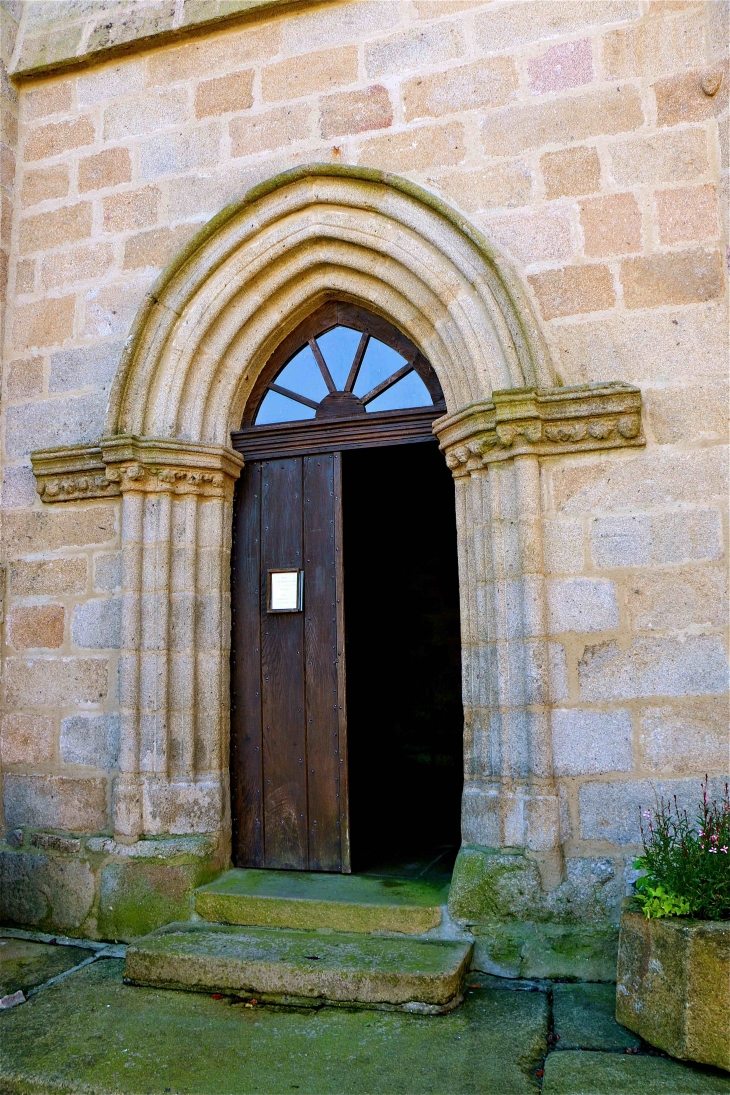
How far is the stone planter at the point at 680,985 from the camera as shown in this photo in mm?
2463

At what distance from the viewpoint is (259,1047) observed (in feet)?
8.82

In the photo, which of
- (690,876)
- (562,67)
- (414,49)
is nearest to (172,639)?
(690,876)

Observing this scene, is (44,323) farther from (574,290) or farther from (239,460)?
(574,290)

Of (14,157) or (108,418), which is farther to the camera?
(14,157)

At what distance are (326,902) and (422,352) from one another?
99.9 inches

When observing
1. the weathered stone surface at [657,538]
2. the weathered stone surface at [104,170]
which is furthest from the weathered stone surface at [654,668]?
the weathered stone surface at [104,170]

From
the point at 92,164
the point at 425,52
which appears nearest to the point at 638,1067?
the point at 425,52

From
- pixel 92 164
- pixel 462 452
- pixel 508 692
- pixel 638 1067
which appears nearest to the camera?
pixel 638 1067

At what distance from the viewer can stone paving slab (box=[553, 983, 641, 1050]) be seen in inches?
104

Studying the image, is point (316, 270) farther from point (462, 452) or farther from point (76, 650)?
point (76, 650)

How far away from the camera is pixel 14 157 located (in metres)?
4.64

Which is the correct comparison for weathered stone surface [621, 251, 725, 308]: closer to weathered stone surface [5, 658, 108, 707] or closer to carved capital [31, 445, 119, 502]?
carved capital [31, 445, 119, 502]

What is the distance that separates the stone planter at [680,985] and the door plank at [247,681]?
191 centimetres

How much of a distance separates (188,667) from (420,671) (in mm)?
3289
